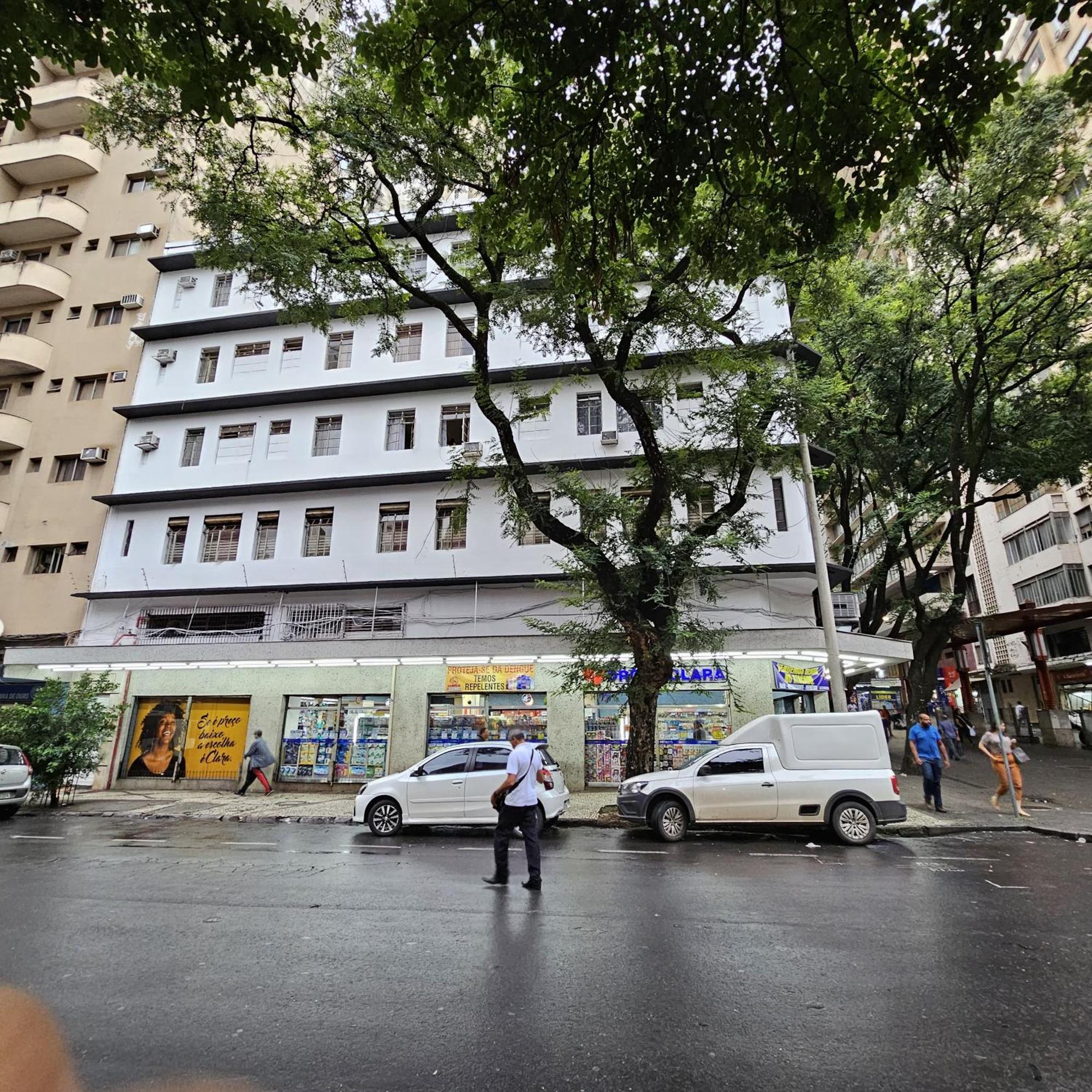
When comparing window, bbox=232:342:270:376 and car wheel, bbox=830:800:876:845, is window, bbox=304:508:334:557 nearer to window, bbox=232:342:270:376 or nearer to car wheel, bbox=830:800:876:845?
window, bbox=232:342:270:376

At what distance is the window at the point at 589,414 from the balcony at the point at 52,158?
906 inches

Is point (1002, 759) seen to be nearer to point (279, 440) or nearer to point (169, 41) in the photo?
point (169, 41)

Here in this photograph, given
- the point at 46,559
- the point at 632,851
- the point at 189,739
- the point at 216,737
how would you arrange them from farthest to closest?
the point at 46,559 → the point at 189,739 → the point at 216,737 → the point at 632,851

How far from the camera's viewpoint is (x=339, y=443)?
21391 millimetres

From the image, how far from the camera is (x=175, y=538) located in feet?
70.5

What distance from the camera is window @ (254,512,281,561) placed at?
20.6 metres

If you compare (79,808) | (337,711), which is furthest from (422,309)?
(79,808)

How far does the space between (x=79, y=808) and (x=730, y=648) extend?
16045mm

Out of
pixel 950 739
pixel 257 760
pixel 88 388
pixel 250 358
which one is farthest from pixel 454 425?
pixel 950 739

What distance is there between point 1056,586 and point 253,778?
34635 mm

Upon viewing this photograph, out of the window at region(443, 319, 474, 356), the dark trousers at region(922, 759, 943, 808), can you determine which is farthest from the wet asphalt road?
the window at region(443, 319, 474, 356)

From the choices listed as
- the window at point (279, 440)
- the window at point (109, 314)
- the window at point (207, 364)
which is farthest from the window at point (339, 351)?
the window at point (109, 314)

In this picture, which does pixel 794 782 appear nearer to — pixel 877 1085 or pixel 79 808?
pixel 877 1085

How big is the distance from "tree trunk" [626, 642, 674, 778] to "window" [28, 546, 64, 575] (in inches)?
813
